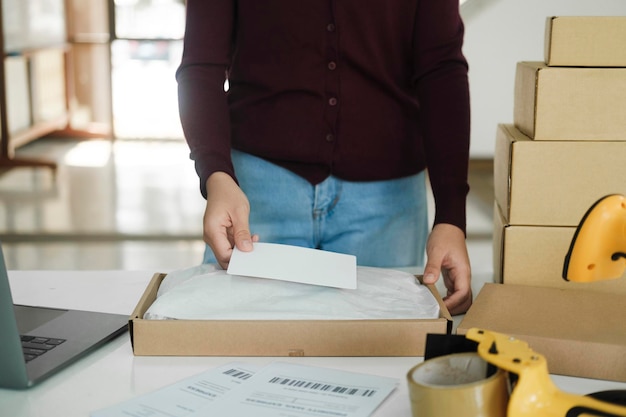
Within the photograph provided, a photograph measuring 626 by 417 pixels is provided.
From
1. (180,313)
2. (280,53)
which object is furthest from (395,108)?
(180,313)

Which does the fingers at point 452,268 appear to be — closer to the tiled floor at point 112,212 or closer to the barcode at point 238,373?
the barcode at point 238,373

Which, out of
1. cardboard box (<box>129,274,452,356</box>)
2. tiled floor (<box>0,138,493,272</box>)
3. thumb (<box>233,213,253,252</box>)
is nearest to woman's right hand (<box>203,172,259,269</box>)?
thumb (<box>233,213,253,252</box>)

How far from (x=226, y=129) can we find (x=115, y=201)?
3587 mm

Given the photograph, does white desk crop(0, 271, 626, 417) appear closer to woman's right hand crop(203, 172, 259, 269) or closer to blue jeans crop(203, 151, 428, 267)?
woman's right hand crop(203, 172, 259, 269)

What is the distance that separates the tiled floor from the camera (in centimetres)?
352

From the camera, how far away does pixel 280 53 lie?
125 centimetres

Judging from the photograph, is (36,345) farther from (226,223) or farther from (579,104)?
(579,104)

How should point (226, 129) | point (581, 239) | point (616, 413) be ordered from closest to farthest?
point (616, 413), point (581, 239), point (226, 129)

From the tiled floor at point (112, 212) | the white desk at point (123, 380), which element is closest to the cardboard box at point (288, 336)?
the white desk at point (123, 380)

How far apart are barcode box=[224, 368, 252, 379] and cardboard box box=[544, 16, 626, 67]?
22.8 inches

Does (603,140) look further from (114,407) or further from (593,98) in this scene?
(114,407)

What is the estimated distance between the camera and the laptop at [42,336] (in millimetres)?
724

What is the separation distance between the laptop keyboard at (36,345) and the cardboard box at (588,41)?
721 millimetres

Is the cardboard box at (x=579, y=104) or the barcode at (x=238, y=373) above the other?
the cardboard box at (x=579, y=104)
